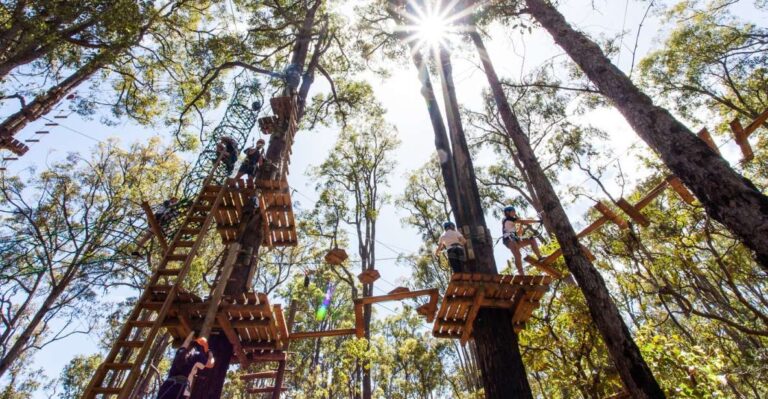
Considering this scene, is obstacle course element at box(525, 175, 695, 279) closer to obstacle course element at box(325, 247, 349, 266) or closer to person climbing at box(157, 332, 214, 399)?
obstacle course element at box(325, 247, 349, 266)

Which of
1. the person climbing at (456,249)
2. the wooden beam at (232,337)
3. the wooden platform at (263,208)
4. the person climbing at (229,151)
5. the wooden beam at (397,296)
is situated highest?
the person climbing at (229,151)

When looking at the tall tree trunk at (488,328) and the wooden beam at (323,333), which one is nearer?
the tall tree trunk at (488,328)

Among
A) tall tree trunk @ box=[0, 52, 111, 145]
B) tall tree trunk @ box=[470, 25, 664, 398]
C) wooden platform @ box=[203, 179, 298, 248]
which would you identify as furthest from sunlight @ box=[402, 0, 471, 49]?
tall tree trunk @ box=[0, 52, 111, 145]

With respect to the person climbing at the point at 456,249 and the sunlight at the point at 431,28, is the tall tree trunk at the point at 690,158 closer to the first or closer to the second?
the person climbing at the point at 456,249

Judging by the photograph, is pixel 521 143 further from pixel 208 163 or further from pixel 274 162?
pixel 208 163

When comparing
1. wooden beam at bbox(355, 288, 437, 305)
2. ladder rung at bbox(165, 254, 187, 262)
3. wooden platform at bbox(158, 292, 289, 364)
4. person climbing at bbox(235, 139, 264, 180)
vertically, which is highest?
person climbing at bbox(235, 139, 264, 180)

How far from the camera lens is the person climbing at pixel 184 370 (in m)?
3.91

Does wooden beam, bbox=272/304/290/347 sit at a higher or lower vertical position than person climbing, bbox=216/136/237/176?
lower

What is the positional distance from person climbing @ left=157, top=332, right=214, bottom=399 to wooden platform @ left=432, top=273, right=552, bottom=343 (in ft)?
10.2

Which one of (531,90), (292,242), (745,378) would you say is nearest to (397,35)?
(531,90)

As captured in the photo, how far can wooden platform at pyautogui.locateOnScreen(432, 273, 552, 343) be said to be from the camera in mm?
4902

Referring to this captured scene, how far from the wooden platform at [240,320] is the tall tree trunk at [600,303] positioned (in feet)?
14.1

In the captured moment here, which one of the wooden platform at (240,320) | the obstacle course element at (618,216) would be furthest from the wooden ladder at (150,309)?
the obstacle course element at (618,216)

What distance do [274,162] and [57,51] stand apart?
10104mm
